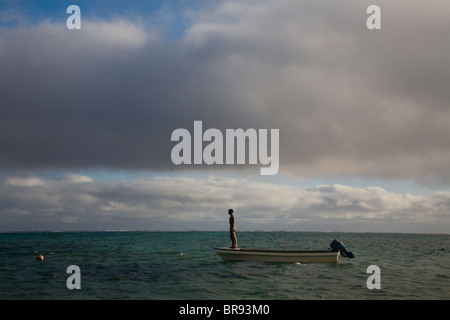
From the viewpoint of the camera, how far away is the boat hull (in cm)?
3086

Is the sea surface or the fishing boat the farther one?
the fishing boat

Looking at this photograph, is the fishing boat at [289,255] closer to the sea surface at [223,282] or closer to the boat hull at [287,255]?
the boat hull at [287,255]

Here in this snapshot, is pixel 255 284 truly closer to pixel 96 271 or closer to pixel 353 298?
pixel 353 298

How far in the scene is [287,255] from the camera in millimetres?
30922

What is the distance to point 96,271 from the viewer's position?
27.2 m

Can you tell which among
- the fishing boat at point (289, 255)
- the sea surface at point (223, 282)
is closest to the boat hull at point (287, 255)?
the fishing boat at point (289, 255)

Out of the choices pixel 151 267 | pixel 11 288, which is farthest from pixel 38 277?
pixel 151 267

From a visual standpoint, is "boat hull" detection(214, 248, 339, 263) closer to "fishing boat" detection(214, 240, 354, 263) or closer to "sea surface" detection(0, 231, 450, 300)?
"fishing boat" detection(214, 240, 354, 263)

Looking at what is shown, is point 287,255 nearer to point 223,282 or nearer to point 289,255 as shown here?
point 289,255

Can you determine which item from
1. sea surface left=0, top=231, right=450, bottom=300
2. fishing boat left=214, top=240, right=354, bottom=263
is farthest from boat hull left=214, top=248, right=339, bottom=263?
sea surface left=0, top=231, right=450, bottom=300

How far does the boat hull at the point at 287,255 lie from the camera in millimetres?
30859

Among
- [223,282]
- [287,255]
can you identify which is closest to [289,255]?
[287,255]
